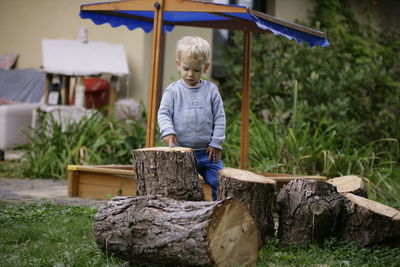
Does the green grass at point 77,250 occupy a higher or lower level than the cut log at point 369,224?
lower

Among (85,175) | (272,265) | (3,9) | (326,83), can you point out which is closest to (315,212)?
(272,265)

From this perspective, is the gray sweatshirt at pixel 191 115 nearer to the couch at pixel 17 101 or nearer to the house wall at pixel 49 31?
the couch at pixel 17 101

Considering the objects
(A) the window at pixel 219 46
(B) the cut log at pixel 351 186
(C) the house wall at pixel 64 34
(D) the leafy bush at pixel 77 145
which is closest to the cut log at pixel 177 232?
(B) the cut log at pixel 351 186

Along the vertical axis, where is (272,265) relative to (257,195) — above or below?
below

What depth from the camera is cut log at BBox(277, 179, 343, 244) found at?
3908 mm

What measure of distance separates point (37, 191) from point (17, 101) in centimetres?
349

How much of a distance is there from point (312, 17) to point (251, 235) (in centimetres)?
740

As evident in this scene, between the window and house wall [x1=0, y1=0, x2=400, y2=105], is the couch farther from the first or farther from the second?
the window

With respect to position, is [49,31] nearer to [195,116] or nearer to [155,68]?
[155,68]

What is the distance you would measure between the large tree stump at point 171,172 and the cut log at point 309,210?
0.61 m

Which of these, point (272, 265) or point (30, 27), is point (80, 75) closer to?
point (30, 27)

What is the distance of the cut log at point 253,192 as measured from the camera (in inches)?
151

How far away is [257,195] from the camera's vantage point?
387 cm

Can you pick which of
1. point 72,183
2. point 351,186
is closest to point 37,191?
point 72,183
